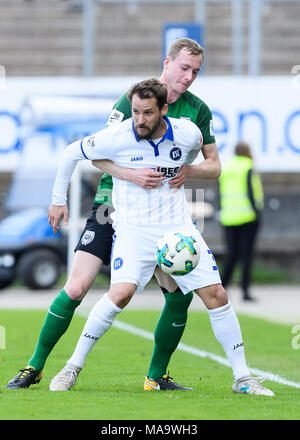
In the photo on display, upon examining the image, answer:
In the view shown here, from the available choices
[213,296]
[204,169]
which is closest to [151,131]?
[204,169]

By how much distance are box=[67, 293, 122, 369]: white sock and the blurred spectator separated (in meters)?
7.89

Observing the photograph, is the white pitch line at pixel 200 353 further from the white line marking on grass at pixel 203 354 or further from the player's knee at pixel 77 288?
the player's knee at pixel 77 288

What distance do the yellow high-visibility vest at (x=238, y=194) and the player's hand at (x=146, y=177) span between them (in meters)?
8.07

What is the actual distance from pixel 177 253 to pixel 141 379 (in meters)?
1.49

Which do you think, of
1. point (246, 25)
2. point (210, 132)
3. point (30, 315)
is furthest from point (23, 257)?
point (210, 132)

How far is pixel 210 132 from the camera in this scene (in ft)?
21.0

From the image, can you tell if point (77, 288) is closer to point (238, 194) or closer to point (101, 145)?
point (101, 145)

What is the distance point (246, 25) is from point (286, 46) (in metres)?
0.86

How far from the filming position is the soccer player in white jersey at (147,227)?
6055 mm

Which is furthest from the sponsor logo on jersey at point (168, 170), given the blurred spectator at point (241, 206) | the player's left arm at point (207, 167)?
the blurred spectator at point (241, 206)

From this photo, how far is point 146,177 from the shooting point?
6.03 metres

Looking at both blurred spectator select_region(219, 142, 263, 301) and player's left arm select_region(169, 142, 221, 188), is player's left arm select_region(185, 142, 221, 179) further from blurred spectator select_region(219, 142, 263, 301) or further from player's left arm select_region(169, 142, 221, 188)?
blurred spectator select_region(219, 142, 263, 301)

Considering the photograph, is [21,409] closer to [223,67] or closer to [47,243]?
[47,243]

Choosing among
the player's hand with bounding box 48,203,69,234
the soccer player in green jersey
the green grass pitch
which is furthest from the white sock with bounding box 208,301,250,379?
the player's hand with bounding box 48,203,69,234
